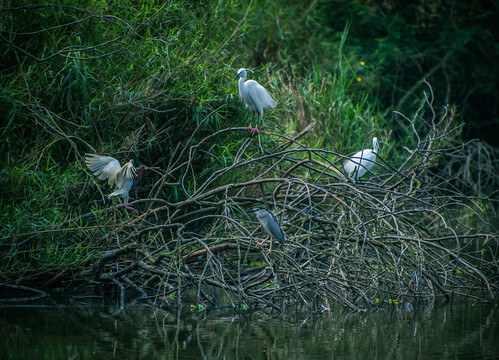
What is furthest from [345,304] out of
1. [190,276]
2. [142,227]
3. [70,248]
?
[70,248]

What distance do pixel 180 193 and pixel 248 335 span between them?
2478mm

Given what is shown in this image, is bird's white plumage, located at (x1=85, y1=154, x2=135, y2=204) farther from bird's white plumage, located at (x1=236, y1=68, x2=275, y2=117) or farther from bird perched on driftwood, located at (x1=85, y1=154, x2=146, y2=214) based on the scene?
bird's white plumage, located at (x1=236, y1=68, x2=275, y2=117)

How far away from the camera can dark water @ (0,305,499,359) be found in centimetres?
349

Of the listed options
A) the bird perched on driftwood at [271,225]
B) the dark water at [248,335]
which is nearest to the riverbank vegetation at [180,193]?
the bird perched on driftwood at [271,225]

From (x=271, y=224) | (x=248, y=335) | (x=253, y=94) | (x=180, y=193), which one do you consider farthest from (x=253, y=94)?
(x=248, y=335)

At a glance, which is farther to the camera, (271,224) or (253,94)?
(253,94)

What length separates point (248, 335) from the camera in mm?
3898

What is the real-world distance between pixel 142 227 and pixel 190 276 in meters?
0.90

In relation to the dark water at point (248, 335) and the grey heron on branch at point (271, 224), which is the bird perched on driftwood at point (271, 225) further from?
the dark water at point (248, 335)

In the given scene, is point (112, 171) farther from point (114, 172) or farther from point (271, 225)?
point (271, 225)

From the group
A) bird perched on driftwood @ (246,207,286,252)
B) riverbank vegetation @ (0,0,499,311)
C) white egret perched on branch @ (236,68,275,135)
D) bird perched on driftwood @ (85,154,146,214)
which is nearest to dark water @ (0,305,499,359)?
riverbank vegetation @ (0,0,499,311)

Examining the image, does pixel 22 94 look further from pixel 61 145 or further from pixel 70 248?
pixel 70 248

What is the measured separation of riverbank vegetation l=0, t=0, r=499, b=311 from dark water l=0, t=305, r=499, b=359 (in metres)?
0.22

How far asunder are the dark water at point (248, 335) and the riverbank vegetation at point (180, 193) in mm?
221
